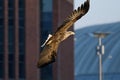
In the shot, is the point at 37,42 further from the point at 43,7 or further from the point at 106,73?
the point at 106,73

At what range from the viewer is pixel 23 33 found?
7600 cm

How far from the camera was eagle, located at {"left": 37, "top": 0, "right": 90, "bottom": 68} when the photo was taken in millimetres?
11609

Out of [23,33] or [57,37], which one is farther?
[23,33]

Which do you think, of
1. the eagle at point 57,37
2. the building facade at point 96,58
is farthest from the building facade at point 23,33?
the eagle at point 57,37

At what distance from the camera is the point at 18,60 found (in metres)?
75.6

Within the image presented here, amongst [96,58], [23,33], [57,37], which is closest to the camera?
[57,37]

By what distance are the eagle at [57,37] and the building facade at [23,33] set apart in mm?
63159

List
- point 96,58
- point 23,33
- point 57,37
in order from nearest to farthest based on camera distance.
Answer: point 57,37 < point 23,33 < point 96,58

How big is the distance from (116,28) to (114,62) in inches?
289

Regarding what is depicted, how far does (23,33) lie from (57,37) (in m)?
64.3

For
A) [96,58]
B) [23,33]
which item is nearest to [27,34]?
[23,33]

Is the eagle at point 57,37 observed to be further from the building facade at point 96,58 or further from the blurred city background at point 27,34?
the building facade at point 96,58

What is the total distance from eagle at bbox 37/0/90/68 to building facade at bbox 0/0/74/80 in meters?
63.2

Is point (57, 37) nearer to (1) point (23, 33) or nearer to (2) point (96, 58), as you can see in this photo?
(1) point (23, 33)
